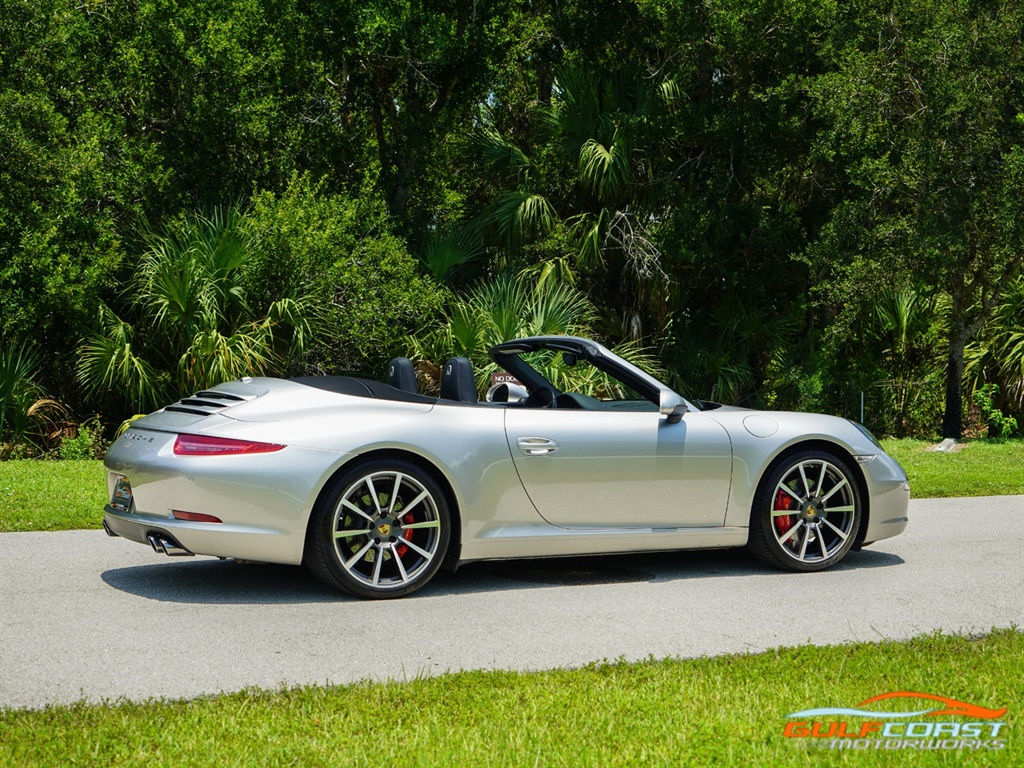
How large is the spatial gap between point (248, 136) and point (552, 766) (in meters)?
17.3

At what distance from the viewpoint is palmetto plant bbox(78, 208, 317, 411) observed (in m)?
15.0

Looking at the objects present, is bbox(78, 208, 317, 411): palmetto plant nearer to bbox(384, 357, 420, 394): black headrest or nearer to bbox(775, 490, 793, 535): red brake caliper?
bbox(384, 357, 420, 394): black headrest

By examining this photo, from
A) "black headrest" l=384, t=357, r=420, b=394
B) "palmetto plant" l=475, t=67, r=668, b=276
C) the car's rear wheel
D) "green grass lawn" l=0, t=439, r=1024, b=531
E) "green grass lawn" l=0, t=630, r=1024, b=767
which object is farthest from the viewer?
"palmetto plant" l=475, t=67, r=668, b=276

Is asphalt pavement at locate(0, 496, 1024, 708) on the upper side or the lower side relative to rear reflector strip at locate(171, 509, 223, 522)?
lower

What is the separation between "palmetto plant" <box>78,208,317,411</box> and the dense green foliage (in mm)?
116

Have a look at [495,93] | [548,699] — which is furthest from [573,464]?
[495,93]

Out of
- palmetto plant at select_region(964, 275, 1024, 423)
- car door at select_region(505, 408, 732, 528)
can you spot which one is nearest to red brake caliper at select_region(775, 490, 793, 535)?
car door at select_region(505, 408, 732, 528)

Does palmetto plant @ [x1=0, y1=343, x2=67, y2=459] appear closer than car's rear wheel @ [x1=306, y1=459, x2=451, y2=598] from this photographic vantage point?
No

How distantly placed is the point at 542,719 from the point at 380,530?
89.3 inches

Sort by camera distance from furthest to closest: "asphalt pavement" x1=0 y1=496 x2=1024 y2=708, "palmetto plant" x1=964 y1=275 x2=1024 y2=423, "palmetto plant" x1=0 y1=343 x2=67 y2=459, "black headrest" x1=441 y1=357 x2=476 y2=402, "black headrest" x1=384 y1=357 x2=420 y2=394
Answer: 1. "palmetto plant" x1=964 y1=275 x2=1024 y2=423
2. "palmetto plant" x1=0 y1=343 x2=67 y2=459
3. "black headrest" x1=384 y1=357 x2=420 y2=394
4. "black headrest" x1=441 y1=357 x2=476 y2=402
5. "asphalt pavement" x1=0 y1=496 x2=1024 y2=708

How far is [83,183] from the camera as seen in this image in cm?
1645

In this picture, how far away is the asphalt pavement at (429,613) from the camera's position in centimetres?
500

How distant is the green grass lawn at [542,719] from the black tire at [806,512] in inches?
86.4

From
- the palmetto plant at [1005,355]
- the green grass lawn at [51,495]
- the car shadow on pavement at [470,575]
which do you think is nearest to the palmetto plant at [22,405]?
the green grass lawn at [51,495]
